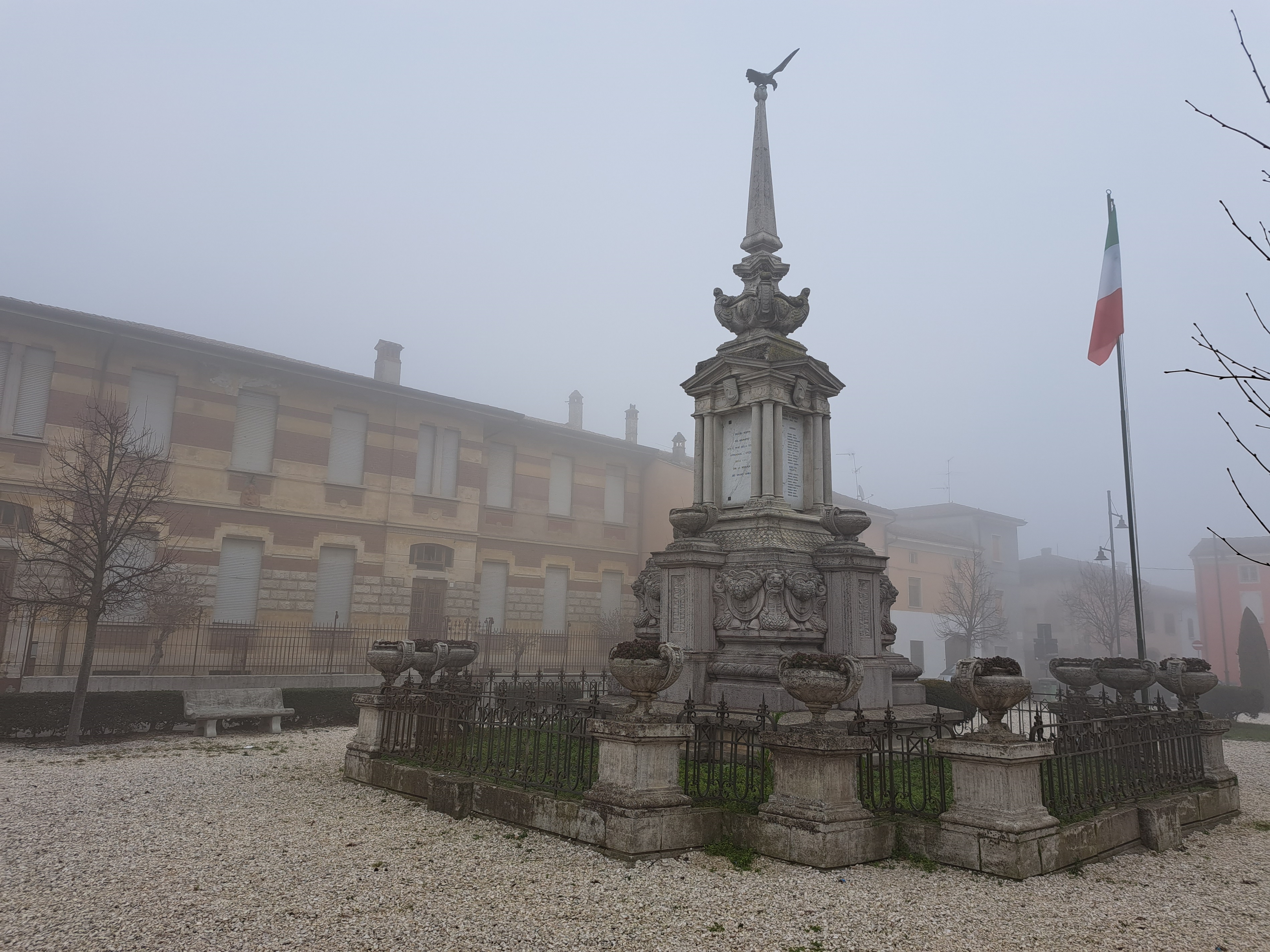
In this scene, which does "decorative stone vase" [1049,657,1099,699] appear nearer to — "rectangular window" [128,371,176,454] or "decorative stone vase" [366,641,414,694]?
"decorative stone vase" [366,641,414,694]

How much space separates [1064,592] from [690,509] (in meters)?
50.3

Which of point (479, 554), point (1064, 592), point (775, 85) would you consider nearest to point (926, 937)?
point (775, 85)

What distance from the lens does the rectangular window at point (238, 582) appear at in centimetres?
2134

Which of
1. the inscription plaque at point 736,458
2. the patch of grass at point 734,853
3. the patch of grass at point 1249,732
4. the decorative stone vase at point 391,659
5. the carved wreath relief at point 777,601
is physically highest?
the inscription plaque at point 736,458

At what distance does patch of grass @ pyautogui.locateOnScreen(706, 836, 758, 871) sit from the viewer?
5.53 meters

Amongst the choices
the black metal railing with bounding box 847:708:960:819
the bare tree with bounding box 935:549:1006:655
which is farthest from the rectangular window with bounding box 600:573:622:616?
the black metal railing with bounding box 847:708:960:819

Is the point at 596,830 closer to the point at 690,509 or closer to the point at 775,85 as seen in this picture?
the point at 690,509

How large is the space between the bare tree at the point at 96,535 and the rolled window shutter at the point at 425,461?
6930 millimetres

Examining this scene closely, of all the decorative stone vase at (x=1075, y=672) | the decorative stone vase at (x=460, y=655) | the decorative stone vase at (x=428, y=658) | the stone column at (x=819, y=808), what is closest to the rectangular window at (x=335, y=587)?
the decorative stone vase at (x=460, y=655)

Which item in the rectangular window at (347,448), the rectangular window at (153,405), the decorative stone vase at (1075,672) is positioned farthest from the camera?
the rectangular window at (347,448)

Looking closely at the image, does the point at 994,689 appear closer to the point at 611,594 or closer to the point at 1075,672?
the point at 1075,672

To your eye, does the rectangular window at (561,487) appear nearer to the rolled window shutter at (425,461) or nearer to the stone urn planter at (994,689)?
the rolled window shutter at (425,461)

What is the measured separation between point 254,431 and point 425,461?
16.6 feet

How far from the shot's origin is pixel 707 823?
598cm
